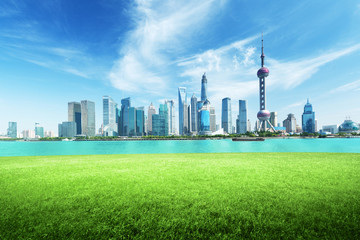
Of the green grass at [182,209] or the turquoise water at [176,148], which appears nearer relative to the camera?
the green grass at [182,209]

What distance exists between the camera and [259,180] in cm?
770

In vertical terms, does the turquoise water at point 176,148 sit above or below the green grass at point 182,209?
below

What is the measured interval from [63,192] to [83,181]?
161cm

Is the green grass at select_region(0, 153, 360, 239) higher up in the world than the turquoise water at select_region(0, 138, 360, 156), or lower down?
higher up

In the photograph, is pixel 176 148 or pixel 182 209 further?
pixel 176 148

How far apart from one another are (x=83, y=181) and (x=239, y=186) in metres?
6.78

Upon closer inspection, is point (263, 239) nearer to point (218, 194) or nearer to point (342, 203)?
point (218, 194)

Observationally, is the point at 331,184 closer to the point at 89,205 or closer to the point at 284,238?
the point at 284,238

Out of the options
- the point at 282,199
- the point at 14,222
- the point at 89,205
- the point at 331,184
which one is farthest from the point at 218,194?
the point at 14,222

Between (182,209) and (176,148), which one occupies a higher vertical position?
(182,209)

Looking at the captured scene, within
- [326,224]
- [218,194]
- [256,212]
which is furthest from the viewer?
[218,194]

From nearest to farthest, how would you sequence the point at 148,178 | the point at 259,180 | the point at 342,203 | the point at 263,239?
the point at 263,239 < the point at 342,203 < the point at 259,180 < the point at 148,178

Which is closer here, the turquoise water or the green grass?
the green grass

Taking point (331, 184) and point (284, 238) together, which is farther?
point (331, 184)
